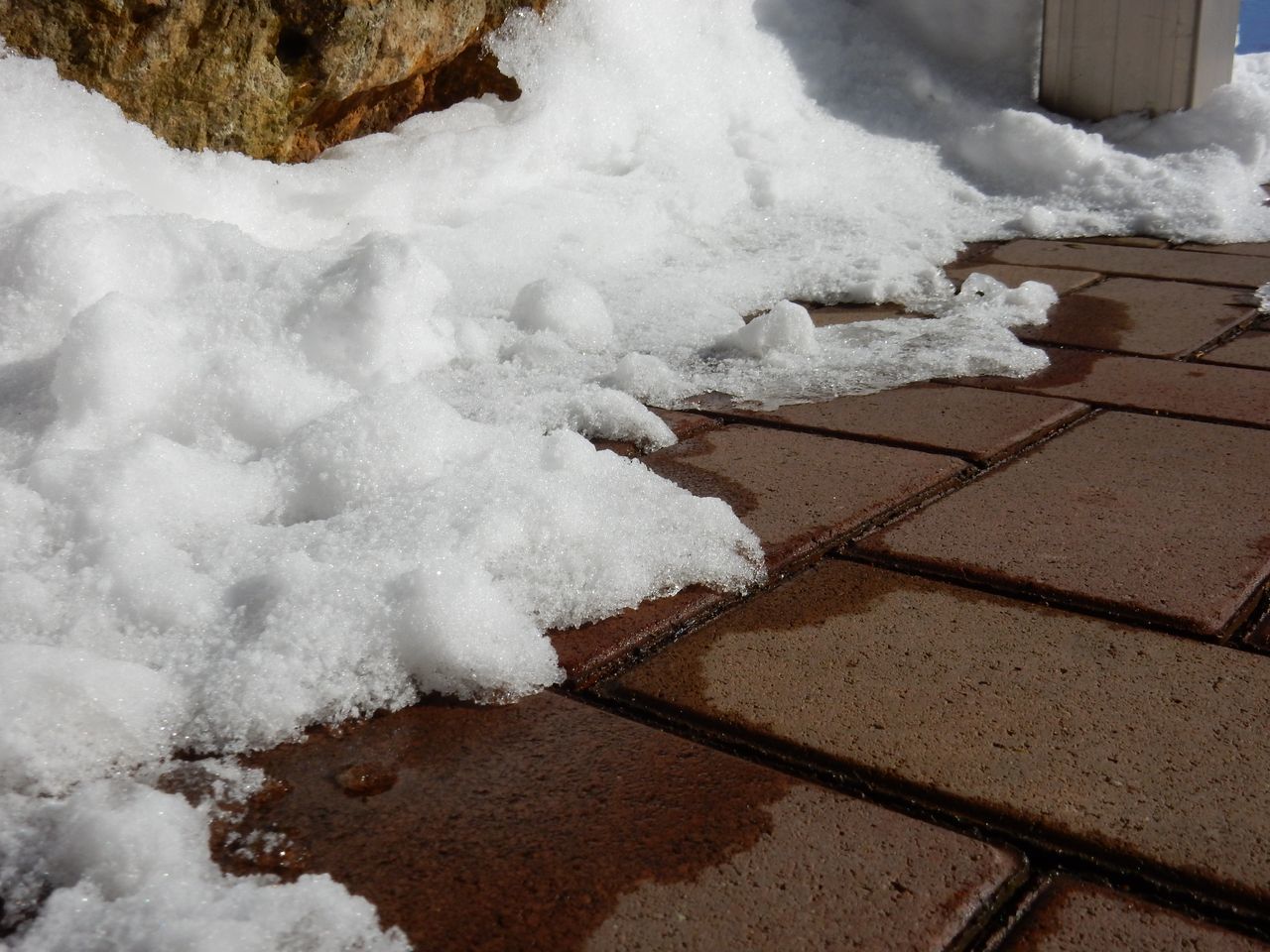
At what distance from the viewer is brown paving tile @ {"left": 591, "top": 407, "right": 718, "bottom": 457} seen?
210cm

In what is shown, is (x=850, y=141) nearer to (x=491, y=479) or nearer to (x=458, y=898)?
(x=491, y=479)

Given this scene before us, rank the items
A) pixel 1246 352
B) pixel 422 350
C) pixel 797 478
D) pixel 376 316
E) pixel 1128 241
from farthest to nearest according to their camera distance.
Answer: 1. pixel 1128 241
2. pixel 1246 352
3. pixel 422 350
4. pixel 376 316
5. pixel 797 478

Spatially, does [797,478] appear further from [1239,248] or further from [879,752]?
[1239,248]

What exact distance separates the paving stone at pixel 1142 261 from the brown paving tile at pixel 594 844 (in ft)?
8.20

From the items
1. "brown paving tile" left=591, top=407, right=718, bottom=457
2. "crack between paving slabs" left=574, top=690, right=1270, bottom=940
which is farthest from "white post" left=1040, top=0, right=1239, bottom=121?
"crack between paving slabs" left=574, top=690, right=1270, bottom=940

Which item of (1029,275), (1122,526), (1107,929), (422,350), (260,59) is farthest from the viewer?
(1029,275)

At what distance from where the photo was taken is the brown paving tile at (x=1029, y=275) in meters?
3.18

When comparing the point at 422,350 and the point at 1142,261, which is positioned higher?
the point at 422,350

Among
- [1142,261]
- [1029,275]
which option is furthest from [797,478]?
[1142,261]

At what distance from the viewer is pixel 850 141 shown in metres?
4.13

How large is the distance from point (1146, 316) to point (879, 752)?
199cm

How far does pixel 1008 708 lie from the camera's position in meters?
1.32

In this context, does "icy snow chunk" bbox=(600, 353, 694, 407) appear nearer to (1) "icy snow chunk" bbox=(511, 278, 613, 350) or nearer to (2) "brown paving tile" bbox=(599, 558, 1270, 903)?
(1) "icy snow chunk" bbox=(511, 278, 613, 350)

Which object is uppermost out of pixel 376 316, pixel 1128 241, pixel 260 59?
pixel 260 59
